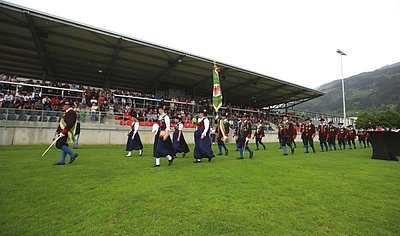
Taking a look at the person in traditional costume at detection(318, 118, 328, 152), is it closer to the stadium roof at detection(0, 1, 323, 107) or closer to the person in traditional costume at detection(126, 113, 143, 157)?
the stadium roof at detection(0, 1, 323, 107)

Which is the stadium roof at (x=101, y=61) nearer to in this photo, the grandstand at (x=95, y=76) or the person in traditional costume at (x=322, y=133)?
the grandstand at (x=95, y=76)

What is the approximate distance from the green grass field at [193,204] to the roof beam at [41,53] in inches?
527

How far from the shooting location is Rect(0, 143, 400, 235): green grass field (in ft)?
8.94

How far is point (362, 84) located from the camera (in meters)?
139

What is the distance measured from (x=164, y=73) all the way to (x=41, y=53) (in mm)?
10751

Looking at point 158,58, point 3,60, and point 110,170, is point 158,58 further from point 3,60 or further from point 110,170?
point 110,170

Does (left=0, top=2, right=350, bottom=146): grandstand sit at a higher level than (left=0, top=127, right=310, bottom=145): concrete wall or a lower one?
higher

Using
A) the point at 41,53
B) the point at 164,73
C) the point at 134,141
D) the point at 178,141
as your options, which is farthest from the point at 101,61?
the point at 178,141

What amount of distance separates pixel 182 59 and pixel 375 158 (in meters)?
15.9

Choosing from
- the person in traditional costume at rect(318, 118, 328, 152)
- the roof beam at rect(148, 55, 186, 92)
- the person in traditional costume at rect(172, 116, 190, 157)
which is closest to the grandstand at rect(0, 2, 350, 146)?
the roof beam at rect(148, 55, 186, 92)

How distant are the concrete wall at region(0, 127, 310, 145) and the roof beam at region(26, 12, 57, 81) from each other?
271 inches

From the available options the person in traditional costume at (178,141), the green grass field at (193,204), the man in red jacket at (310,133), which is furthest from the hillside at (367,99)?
the green grass field at (193,204)

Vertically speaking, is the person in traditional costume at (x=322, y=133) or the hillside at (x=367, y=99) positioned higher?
the hillside at (x=367, y=99)

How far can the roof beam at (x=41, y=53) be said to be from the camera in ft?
48.1
